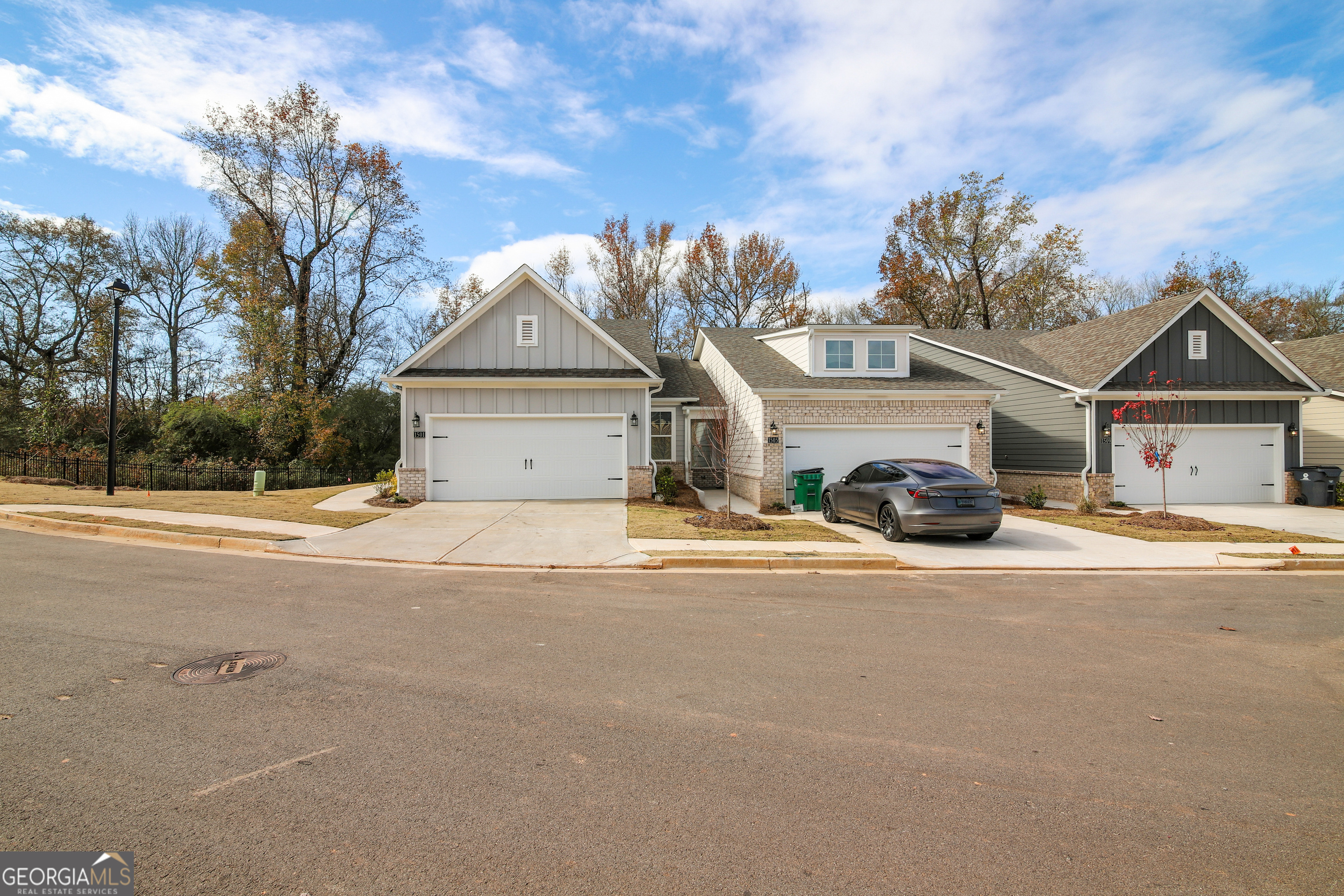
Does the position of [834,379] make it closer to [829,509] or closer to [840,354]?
[840,354]

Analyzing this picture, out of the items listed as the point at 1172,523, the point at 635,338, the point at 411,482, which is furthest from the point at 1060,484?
the point at 411,482

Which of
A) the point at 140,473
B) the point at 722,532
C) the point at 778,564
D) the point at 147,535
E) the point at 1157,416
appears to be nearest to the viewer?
the point at 778,564

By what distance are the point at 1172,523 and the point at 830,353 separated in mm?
8741

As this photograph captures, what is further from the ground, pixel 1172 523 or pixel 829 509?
pixel 829 509

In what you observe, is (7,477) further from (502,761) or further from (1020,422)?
(1020,422)

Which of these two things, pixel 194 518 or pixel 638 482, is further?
pixel 638 482

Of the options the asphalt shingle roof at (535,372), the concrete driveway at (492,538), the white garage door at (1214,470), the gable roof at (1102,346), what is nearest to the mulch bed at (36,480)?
the asphalt shingle roof at (535,372)

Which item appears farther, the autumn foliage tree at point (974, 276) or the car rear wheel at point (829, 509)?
the autumn foliage tree at point (974, 276)

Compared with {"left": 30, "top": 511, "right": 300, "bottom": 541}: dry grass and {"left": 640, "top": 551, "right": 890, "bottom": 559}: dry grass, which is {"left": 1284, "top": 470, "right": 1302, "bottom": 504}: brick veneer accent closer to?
{"left": 640, "top": 551, "right": 890, "bottom": 559}: dry grass

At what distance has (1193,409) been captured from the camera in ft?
58.2

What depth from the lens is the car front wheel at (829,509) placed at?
1402 centimetres

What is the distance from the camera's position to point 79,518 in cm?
1188

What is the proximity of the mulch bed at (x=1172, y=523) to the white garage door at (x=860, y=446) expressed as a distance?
13.3ft

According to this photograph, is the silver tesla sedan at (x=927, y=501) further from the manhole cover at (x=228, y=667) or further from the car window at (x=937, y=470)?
the manhole cover at (x=228, y=667)
